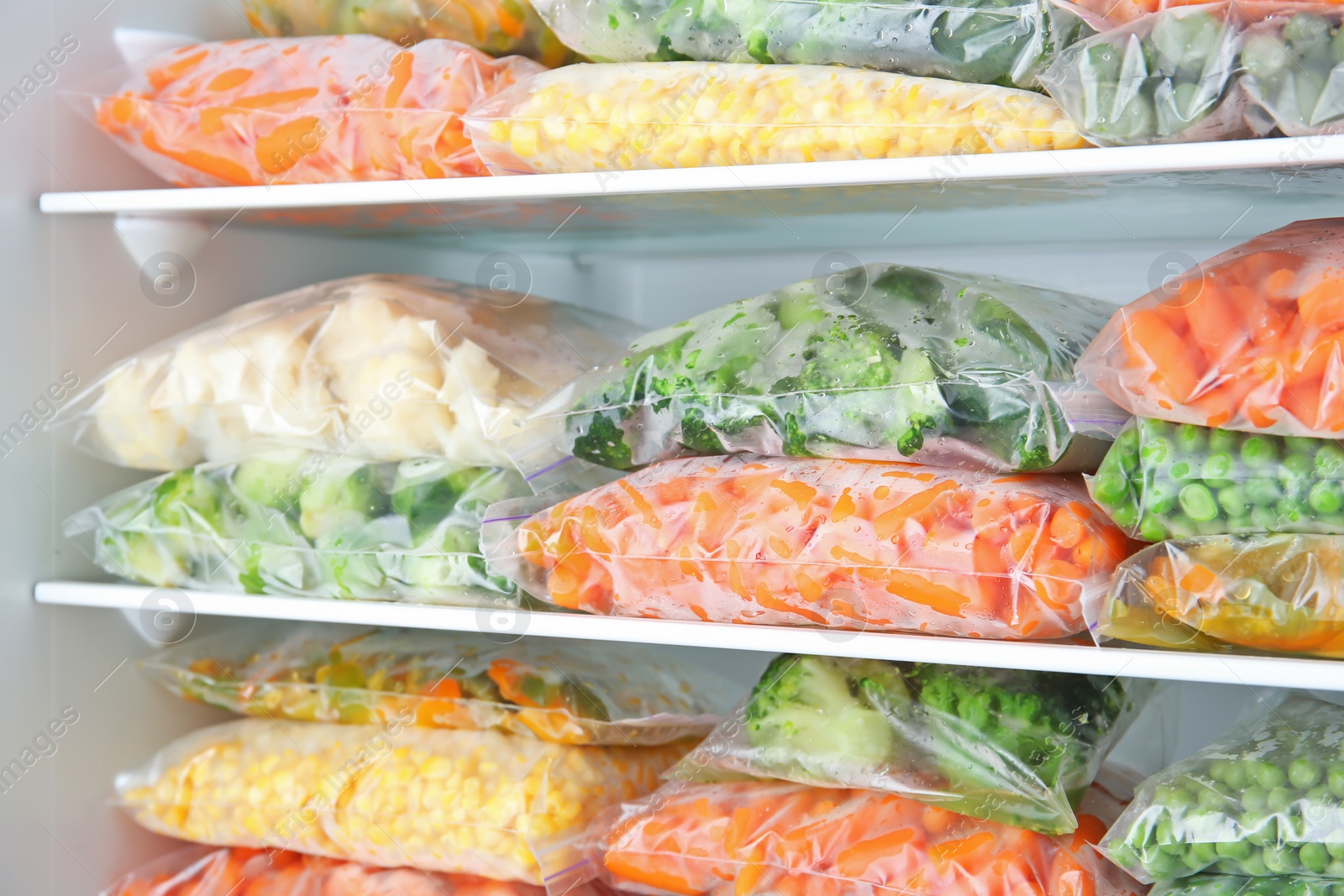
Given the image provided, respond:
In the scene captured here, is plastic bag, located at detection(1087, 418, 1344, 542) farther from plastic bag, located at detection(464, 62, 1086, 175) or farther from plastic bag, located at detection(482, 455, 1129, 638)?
plastic bag, located at detection(464, 62, 1086, 175)

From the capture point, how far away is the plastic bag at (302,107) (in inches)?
41.6

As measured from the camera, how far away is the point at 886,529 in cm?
89

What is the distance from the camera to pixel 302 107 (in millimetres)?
1085

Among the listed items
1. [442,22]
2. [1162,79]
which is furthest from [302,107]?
[1162,79]

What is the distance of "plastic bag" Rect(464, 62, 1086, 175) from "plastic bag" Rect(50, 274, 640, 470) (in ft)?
0.61

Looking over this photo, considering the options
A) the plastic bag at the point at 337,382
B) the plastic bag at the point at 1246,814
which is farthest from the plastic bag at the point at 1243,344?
the plastic bag at the point at 337,382

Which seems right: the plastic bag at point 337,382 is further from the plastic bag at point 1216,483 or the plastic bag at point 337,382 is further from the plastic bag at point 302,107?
the plastic bag at point 1216,483

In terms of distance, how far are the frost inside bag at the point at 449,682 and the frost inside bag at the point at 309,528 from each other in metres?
0.12

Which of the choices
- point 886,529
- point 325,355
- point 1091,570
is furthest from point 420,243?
point 1091,570

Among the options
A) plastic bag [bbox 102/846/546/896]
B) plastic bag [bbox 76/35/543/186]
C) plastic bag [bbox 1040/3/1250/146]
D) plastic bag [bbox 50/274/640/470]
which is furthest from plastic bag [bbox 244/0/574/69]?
plastic bag [bbox 102/846/546/896]

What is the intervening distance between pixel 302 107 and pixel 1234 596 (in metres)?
0.90

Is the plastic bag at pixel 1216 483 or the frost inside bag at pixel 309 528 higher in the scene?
the plastic bag at pixel 1216 483

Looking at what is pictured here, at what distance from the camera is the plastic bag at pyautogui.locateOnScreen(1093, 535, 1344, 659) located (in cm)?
76

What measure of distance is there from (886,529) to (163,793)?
0.79 metres
